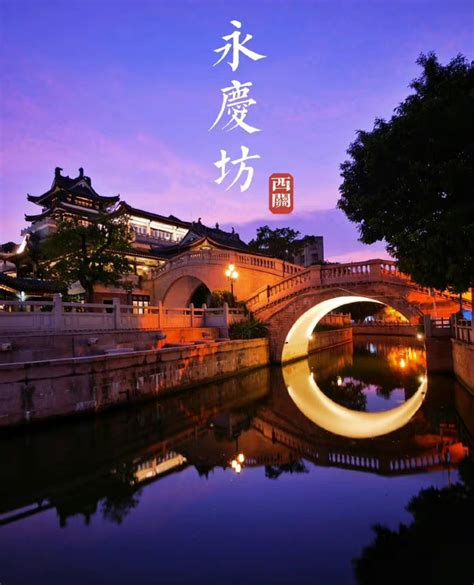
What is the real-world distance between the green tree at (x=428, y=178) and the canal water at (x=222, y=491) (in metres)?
3.86

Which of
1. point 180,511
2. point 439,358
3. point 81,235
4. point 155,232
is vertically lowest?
point 180,511

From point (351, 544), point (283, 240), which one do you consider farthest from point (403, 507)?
point (283, 240)

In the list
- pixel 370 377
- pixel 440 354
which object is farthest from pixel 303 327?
pixel 440 354

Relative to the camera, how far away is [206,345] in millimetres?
14188

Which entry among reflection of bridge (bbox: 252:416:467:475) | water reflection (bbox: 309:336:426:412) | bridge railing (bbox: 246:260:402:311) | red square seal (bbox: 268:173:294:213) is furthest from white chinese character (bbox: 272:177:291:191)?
reflection of bridge (bbox: 252:416:467:475)

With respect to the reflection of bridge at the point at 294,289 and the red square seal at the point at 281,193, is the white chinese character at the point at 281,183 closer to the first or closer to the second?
the red square seal at the point at 281,193

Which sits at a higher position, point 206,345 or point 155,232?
point 155,232

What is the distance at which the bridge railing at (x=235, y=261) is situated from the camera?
2175 cm

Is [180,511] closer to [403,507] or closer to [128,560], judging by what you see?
[128,560]

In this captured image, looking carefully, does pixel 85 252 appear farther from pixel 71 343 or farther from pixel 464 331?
pixel 464 331

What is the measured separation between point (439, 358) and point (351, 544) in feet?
40.5

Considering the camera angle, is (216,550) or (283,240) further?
(283,240)

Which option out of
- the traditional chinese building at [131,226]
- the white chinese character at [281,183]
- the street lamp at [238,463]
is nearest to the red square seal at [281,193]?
the white chinese character at [281,183]

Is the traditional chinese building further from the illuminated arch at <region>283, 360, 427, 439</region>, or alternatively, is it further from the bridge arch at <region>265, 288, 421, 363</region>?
the illuminated arch at <region>283, 360, 427, 439</region>
